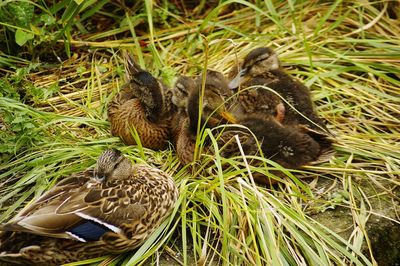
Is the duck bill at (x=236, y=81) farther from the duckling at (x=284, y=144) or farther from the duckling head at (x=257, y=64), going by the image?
the duckling at (x=284, y=144)

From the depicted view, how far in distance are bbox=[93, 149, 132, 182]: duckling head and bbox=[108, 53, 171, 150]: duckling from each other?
549 millimetres

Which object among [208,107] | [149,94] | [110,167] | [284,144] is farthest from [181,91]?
[110,167]

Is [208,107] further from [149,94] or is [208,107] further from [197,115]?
[149,94]

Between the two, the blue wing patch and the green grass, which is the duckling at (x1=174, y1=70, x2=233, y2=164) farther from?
the blue wing patch

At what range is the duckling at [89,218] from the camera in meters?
3.10

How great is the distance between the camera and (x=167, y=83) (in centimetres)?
439

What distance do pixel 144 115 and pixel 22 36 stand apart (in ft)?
3.21

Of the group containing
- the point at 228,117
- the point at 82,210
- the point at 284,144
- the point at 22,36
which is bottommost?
the point at 284,144

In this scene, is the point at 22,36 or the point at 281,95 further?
the point at 22,36

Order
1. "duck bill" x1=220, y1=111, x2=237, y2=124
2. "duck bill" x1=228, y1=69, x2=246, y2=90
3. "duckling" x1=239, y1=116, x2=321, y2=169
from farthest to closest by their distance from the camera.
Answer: "duck bill" x1=228, y1=69, x2=246, y2=90
"duck bill" x1=220, y1=111, x2=237, y2=124
"duckling" x1=239, y1=116, x2=321, y2=169

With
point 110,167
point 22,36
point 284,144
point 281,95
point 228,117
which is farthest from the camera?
point 22,36

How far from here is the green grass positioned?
3.31 metres

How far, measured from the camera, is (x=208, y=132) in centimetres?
349

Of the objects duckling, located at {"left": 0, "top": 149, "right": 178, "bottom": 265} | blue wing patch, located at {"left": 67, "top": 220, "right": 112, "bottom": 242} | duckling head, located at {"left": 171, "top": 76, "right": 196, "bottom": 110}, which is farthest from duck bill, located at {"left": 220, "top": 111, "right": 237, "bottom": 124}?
blue wing patch, located at {"left": 67, "top": 220, "right": 112, "bottom": 242}
